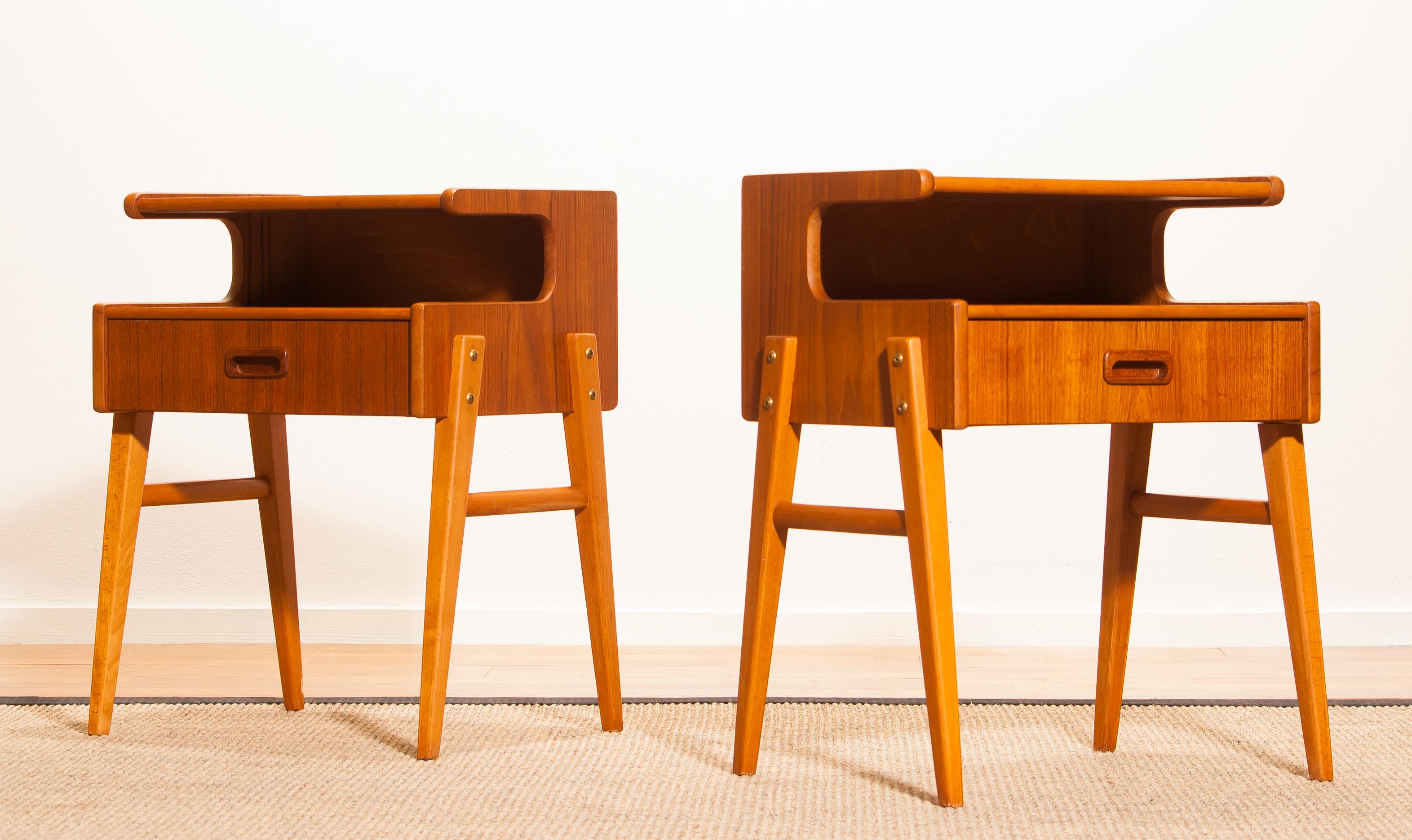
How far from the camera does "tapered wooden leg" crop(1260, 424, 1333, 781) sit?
1744 millimetres

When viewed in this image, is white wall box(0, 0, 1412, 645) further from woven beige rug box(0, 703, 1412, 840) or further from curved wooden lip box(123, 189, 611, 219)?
curved wooden lip box(123, 189, 611, 219)

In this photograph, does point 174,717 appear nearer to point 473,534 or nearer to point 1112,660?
point 473,534

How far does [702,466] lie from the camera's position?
2766mm

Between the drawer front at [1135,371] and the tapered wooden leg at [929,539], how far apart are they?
61mm

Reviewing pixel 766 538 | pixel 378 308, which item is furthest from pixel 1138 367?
pixel 378 308

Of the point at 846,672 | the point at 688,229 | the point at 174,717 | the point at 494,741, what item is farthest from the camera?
the point at 688,229

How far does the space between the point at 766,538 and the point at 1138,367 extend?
49cm

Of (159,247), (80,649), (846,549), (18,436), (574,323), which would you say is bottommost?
(80,649)

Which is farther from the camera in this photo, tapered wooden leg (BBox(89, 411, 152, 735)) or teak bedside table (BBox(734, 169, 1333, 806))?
tapered wooden leg (BBox(89, 411, 152, 735))

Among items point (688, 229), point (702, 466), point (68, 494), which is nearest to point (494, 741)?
point (702, 466)

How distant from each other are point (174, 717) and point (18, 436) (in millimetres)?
1051

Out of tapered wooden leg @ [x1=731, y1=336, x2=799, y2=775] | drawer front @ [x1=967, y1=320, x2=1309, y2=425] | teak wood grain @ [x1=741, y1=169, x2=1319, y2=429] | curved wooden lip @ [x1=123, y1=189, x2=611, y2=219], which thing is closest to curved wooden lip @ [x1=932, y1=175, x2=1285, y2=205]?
teak wood grain @ [x1=741, y1=169, x2=1319, y2=429]

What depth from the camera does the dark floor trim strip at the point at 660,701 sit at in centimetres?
216

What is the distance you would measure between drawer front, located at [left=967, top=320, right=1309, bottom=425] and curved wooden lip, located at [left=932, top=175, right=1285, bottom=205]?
0.15 m
